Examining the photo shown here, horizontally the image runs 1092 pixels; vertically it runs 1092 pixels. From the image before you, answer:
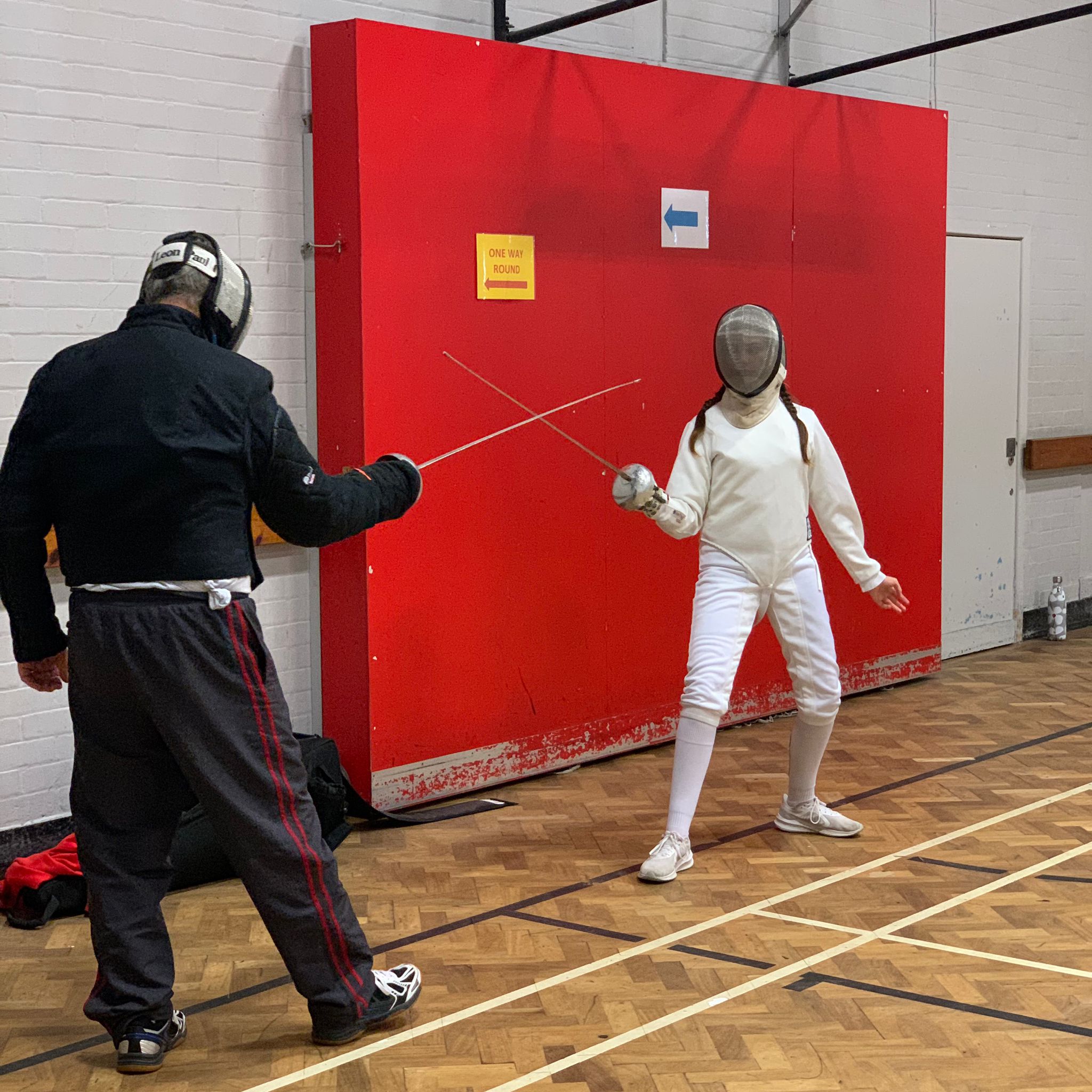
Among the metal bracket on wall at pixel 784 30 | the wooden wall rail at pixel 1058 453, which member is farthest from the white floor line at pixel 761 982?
the wooden wall rail at pixel 1058 453

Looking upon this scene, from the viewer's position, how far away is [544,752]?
4895 mm

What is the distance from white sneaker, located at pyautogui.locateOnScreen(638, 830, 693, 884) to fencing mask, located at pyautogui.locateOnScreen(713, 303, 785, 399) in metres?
1.17

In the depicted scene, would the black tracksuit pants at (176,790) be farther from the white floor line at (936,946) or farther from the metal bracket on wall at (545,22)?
the metal bracket on wall at (545,22)

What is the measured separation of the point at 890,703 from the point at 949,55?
119 inches

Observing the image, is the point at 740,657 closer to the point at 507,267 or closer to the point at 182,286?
the point at 507,267

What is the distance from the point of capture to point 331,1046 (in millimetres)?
2822

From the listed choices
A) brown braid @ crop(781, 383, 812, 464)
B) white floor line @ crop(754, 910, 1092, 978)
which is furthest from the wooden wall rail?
white floor line @ crop(754, 910, 1092, 978)

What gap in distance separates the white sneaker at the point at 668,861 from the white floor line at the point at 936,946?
1.01 feet

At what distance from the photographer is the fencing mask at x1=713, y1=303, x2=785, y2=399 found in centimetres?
390

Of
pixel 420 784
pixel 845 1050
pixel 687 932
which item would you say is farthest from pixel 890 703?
pixel 845 1050

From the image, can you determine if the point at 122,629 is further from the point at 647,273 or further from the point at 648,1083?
the point at 647,273

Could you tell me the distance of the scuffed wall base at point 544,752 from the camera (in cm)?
449

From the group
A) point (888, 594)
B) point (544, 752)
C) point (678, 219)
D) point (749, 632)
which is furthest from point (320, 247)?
point (888, 594)

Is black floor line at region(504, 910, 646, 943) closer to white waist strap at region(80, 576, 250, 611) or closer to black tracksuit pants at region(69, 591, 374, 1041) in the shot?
black tracksuit pants at region(69, 591, 374, 1041)
